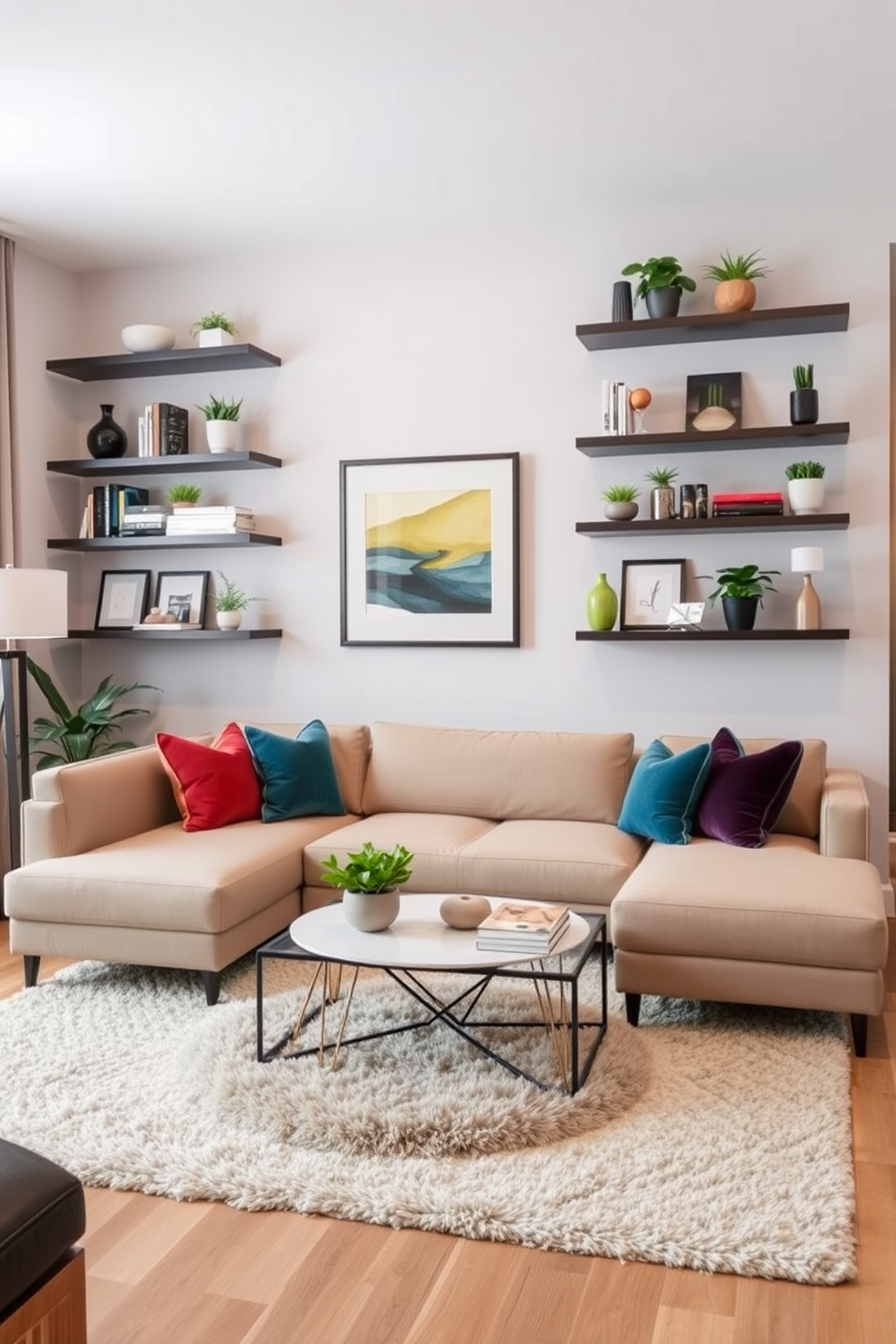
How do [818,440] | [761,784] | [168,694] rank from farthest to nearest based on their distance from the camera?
[168,694]
[818,440]
[761,784]

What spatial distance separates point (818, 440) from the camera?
435 centimetres

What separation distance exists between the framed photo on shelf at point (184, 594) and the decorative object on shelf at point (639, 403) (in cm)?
201

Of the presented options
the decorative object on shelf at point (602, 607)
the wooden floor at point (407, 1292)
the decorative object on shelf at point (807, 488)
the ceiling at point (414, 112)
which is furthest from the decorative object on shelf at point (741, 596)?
the wooden floor at point (407, 1292)

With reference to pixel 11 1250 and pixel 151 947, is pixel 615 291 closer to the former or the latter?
pixel 151 947

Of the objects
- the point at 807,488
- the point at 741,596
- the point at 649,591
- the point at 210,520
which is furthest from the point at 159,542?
the point at 807,488

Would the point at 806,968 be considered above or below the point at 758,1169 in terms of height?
above

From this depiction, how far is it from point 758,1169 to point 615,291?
10.6ft

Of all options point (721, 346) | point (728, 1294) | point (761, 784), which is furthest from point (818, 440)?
point (728, 1294)

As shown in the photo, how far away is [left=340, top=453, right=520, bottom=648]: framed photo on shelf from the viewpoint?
4.78 m

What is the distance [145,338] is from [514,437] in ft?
5.56

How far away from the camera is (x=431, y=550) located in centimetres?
490

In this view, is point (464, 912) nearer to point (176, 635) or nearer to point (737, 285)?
point (176, 635)

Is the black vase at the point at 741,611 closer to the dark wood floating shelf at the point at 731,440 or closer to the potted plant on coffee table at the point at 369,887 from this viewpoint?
the dark wood floating shelf at the point at 731,440

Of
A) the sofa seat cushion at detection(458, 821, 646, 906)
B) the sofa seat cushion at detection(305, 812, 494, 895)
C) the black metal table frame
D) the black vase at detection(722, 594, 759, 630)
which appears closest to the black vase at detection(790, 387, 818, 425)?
the black vase at detection(722, 594, 759, 630)
